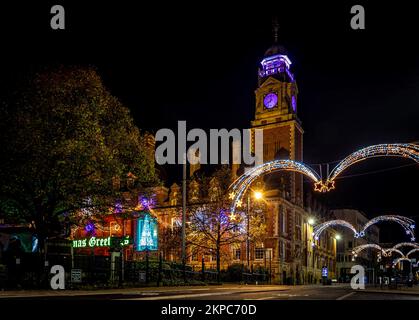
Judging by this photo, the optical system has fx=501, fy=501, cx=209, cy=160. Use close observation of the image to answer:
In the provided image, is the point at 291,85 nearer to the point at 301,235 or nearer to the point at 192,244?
the point at 301,235

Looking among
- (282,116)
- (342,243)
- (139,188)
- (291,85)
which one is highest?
(291,85)

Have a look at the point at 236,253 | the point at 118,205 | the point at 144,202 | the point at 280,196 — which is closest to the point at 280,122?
the point at 280,196

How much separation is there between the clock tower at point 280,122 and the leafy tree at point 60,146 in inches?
1850

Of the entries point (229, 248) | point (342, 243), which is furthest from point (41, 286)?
point (342, 243)

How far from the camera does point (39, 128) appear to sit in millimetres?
24703

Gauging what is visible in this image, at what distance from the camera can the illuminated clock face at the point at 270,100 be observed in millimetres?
79125

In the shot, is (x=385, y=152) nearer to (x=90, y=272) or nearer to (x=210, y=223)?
(x=90, y=272)

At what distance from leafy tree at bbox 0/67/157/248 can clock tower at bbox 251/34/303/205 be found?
4698 centimetres

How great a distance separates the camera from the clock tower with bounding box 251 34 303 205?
248 ft

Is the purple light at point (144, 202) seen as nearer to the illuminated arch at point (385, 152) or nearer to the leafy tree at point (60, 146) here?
the leafy tree at point (60, 146)

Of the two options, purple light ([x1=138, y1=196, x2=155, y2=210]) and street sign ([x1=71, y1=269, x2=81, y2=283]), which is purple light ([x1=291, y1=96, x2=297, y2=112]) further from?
street sign ([x1=71, y1=269, x2=81, y2=283])

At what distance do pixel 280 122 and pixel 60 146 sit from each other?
5631 cm
